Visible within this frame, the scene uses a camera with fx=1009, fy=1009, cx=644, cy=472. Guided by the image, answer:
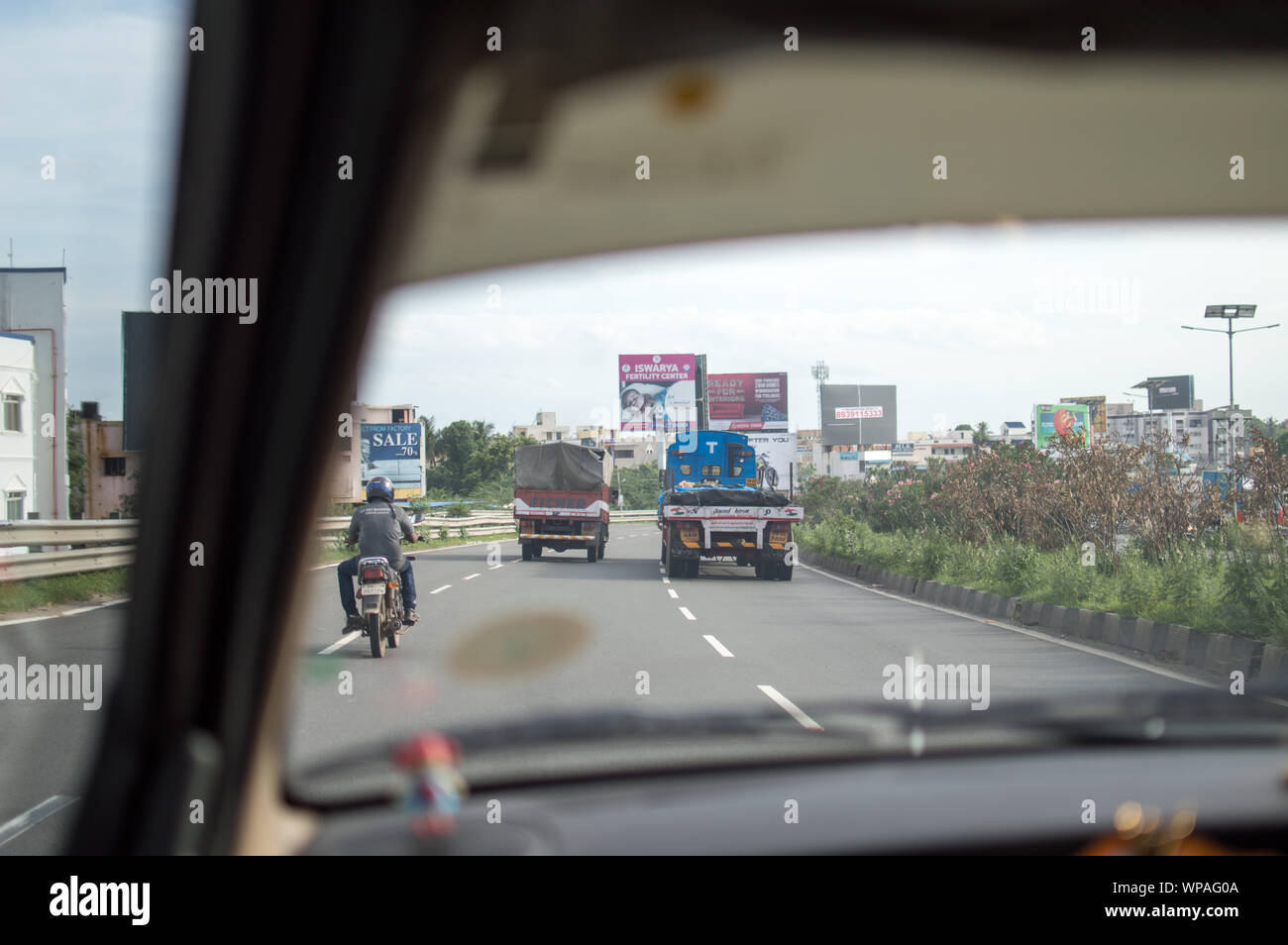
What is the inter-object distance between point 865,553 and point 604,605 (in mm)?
10231

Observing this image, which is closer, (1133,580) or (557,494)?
(1133,580)

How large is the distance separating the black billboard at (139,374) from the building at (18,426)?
12.7 inches

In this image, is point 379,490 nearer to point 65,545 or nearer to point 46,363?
point 65,545

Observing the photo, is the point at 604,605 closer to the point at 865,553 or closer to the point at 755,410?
the point at 865,553

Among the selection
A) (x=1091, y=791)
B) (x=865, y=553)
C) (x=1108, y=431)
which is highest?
(x=1108, y=431)

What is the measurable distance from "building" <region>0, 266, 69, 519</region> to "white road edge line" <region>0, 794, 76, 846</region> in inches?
101

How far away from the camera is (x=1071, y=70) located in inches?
236

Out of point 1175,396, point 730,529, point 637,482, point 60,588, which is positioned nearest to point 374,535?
point 60,588

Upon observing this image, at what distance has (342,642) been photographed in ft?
32.4

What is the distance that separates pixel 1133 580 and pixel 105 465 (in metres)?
11.9

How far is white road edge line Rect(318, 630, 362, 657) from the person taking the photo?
922cm

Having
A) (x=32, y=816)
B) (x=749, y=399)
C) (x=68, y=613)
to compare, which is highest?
(x=749, y=399)

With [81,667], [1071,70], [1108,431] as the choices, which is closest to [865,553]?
[1108,431]

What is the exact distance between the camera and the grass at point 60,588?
220 cm
